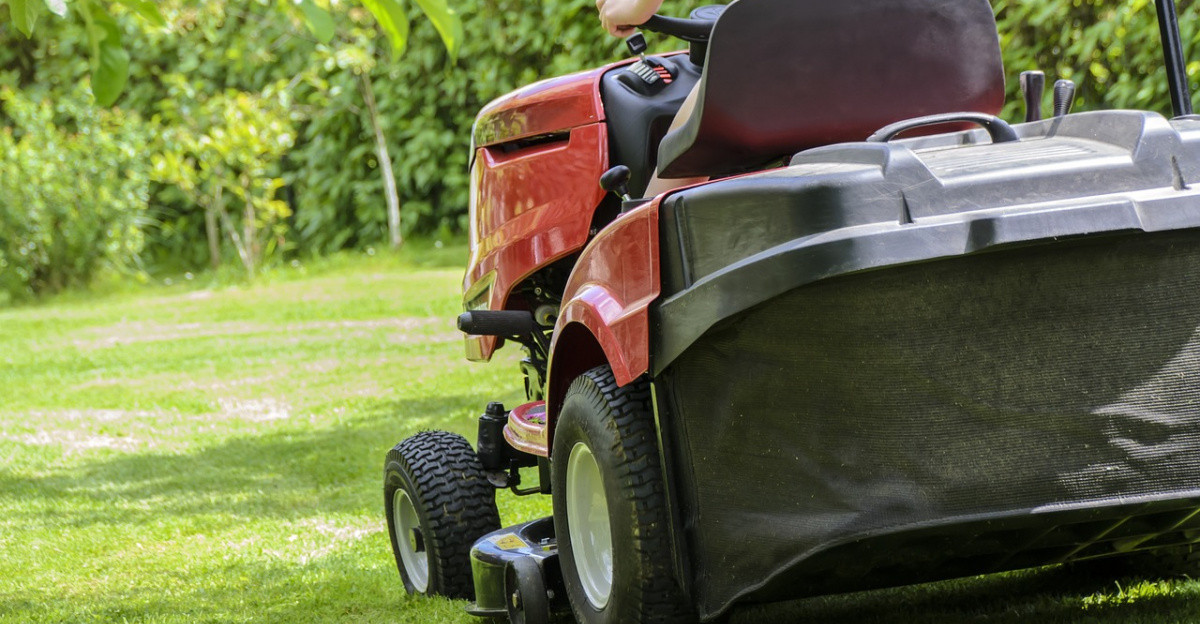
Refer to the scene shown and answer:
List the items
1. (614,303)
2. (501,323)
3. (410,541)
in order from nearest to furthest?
(614,303) → (501,323) → (410,541)

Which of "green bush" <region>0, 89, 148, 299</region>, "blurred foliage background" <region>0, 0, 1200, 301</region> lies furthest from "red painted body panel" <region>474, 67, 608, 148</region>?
"green bush" <region>0, 89, 148, 299</region>

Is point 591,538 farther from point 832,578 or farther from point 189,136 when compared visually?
point 189,136

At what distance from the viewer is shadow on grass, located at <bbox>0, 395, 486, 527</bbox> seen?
223 inches

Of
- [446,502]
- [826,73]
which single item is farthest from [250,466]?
[826,73]

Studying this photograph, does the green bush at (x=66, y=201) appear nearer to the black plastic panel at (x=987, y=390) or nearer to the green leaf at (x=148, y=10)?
the green leaf at (x=148, y=10)

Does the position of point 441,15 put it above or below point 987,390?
above

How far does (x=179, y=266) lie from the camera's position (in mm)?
17391

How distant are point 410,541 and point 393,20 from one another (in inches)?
68.0

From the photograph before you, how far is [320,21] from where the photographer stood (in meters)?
2.56

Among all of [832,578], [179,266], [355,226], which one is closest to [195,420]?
[832,578]

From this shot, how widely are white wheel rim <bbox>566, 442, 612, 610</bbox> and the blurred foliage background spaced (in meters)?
8.70

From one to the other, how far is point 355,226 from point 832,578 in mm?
14243

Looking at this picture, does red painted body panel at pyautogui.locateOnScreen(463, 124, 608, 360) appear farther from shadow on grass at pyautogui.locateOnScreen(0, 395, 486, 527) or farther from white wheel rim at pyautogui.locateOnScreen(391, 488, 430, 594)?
shadow on grass at pyautogui.locateOnScreen(0, 395, 486, 527)

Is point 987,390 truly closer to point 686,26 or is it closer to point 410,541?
point 686,26
